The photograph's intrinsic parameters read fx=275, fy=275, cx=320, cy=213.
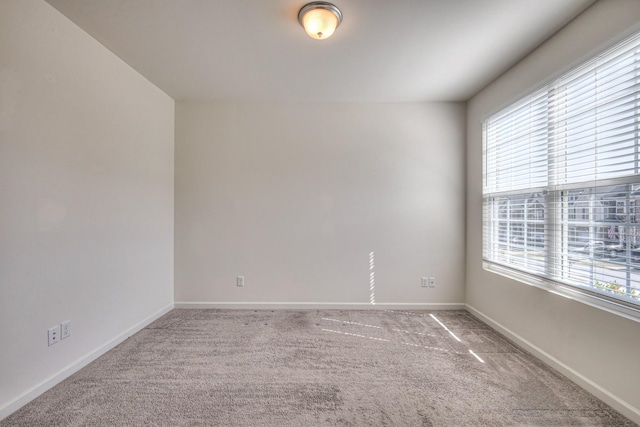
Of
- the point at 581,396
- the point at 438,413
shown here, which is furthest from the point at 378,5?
the point at 581,396

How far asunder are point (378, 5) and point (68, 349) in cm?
335

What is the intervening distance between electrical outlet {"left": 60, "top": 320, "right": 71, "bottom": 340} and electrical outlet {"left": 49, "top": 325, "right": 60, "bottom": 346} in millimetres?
30

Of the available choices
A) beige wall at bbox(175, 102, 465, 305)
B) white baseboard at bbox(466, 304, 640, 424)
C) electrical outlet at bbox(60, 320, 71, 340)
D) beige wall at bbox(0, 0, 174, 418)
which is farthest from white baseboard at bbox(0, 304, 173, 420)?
white baseboard at bbox(466, 304, 640, 424)

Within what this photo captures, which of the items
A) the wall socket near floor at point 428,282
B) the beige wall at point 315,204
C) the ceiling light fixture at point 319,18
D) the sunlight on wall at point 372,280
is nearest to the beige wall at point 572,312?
the wall socket near floor at point 428,282

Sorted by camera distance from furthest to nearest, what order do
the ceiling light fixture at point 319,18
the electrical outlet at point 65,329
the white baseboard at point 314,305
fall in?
the white baseboard at point 314,305, the electrical outlet at point 65,329, the ceiling light fixture at point 319,18

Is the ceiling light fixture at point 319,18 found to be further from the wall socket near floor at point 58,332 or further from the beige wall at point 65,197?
the wall socket near floor at point 58,332

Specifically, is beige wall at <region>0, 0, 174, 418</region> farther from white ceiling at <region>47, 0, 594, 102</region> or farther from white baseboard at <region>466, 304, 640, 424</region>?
white baseboard at <region>466, 304, 640, 424</region>

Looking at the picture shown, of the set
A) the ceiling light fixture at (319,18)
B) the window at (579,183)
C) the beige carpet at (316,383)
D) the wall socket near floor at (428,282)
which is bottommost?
the beige carpet at (316,383)

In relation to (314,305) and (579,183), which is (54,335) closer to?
(314,305)

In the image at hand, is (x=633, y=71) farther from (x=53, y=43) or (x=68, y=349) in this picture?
(x=68, y=349)

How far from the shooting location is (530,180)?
248 centimetres

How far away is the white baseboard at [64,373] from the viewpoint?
66.6 inches

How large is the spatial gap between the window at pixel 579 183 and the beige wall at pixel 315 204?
81 cm

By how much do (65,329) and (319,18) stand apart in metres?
2.90
